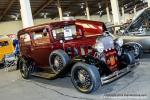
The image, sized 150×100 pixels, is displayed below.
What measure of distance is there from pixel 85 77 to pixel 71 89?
70cm

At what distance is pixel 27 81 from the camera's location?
7.37 m

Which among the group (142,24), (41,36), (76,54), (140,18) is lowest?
(76,54)

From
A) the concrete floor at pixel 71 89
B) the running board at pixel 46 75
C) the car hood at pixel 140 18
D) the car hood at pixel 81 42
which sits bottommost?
the concrete floor at pixel 71 89

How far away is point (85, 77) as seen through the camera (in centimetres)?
523

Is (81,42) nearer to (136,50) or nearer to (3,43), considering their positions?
(136,50)

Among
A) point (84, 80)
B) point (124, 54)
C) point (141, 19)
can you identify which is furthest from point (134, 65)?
point (141, 19)

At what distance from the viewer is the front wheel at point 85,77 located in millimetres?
4980

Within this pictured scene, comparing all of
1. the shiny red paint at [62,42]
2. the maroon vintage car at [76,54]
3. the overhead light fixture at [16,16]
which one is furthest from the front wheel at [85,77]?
the overhead light fixture at [16,16]

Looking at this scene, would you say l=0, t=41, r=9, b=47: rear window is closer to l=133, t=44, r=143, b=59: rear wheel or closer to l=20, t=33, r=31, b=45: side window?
l=20, t=33, r=31, b=45: side window

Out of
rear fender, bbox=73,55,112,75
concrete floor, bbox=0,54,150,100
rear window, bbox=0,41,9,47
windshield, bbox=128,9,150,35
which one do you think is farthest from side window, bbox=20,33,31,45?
rear window, bbox=0,41,9,47

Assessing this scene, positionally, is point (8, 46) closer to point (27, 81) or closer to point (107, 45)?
point (27, 81)

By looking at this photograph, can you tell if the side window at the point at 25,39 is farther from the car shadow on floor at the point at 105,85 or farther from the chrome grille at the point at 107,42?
the chrome grille at the point at 107,42

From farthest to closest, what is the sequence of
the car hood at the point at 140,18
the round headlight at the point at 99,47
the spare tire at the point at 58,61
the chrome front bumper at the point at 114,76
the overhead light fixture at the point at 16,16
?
1. the overhead light fixture at the point at 16,16
2. the car hood at the point at 140,18
3. the spare tire at the point at 58,61
4. the round headlight at the point at 99,47
5. the chrome front bumper at the point at 114,76

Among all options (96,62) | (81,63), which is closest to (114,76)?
(96,62)
